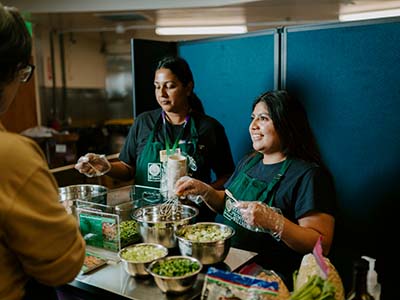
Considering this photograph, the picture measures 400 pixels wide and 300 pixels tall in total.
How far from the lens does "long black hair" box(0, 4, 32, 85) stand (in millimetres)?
815

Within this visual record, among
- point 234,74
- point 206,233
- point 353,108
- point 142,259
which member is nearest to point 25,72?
point 142,259

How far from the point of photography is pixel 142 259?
4.10 ft

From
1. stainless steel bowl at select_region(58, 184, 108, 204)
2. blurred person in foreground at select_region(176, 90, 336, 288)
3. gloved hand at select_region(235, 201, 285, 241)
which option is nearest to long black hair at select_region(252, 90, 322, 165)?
blurred person in foreground at select_region(176, 90, 336, 288)

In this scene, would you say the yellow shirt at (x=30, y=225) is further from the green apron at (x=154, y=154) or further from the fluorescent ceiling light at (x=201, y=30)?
the fluorescent ceiling light at (x=201, y=30)

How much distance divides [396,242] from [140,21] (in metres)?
4.50

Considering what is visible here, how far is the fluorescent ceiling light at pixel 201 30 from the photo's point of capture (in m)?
Answer: 5.62

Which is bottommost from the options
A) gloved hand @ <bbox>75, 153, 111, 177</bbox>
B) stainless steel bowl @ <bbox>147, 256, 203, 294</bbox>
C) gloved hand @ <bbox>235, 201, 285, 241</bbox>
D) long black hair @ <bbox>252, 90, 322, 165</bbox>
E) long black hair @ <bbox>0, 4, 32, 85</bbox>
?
stainless steel bowl @ <bbox>147, 256, 203, 294</bbox>

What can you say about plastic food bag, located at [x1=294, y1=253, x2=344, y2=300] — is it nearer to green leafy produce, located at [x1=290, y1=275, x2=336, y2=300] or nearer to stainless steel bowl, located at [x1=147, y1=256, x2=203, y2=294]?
green leafy produce, located at [x1=290, y1=275, x2=336, y2=300]

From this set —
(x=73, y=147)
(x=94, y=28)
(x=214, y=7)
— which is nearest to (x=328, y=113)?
(x=214, y=7)

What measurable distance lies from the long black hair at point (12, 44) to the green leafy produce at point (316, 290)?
2.92 feet

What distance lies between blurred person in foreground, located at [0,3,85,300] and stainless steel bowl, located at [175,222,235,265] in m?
0.47

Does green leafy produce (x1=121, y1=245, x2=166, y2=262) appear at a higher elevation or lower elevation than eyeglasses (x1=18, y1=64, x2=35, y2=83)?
lower

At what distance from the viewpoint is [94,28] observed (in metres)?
5.76

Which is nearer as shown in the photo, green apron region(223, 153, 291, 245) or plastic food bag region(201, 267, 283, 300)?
plastic food bag region(201, 267, 283, 300)
